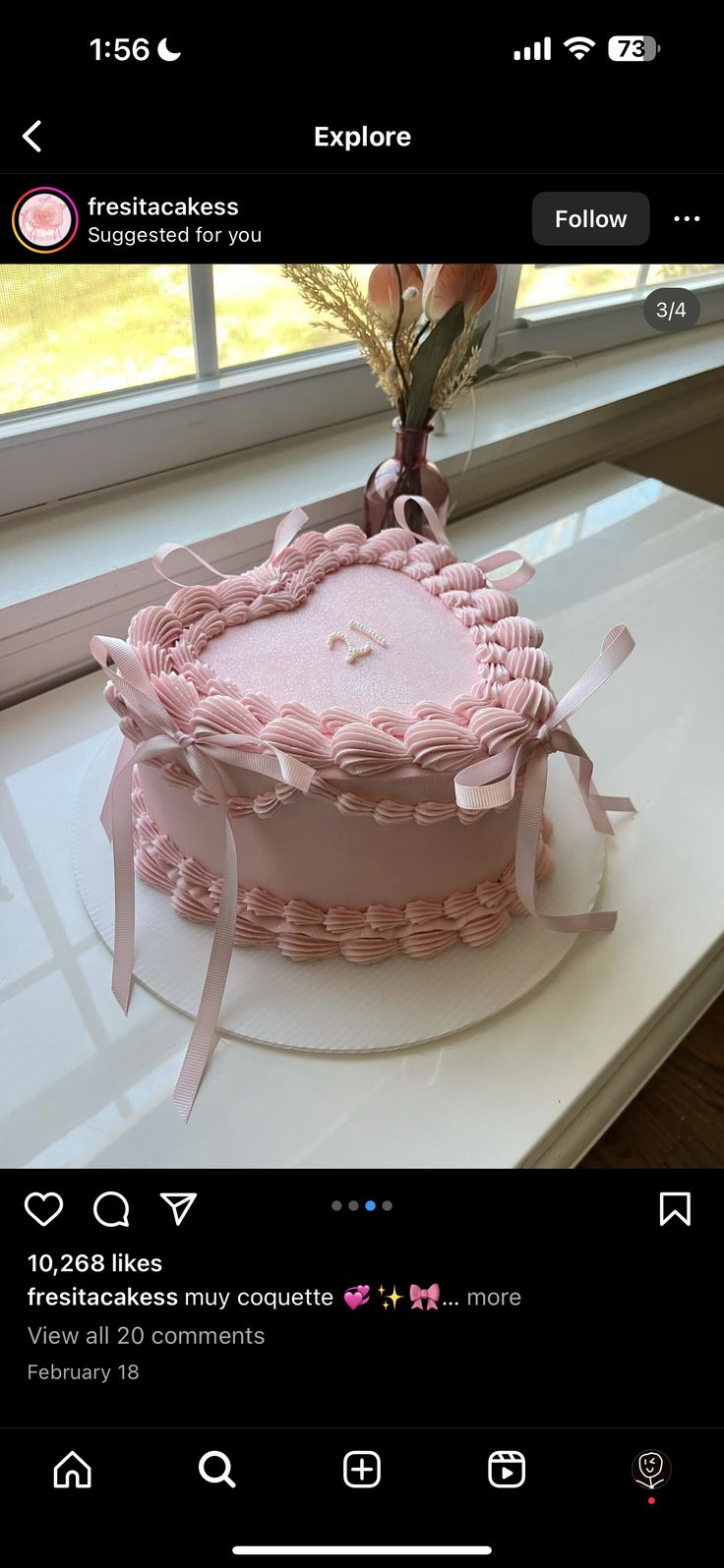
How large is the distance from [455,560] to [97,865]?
0.38 m

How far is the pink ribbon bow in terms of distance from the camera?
58 cm

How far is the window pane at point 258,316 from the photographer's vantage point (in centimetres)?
105

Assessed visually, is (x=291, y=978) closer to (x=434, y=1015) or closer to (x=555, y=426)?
(x=434, y=1015)

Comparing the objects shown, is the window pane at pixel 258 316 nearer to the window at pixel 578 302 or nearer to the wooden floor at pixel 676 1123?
the window at pixel 578 302
